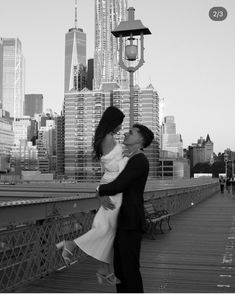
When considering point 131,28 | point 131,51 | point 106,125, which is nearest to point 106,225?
point 106,125

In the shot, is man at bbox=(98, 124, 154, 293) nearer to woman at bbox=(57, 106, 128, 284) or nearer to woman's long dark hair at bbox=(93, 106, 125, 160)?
woman at bbox=(57, 106, 128, 284)

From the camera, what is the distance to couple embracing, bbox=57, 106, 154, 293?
4.25 metres

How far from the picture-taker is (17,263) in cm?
642

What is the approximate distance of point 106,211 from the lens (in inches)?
173

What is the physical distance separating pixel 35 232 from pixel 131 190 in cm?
296

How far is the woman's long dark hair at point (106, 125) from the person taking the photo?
449 centimetres

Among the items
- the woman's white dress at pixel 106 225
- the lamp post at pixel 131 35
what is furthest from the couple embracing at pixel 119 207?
the lamp post at pixel 131 35

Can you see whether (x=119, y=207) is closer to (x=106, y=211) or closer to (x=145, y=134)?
(x=106, y=211)

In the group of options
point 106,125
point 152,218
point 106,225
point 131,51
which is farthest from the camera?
point 131,51

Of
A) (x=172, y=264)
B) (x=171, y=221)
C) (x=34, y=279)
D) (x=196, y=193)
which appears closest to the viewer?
(x=34, y=279)

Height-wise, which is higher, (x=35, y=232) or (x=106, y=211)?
(x=106, y=211)

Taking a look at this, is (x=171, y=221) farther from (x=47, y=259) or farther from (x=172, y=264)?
(x=47, y=259)

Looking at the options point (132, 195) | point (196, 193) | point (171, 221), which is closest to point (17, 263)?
point (132, 195)

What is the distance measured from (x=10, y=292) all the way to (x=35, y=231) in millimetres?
969
